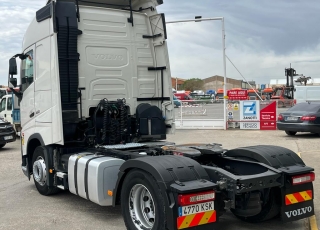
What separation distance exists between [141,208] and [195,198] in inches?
39.5

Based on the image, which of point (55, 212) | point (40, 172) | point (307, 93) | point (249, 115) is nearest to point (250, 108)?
point (249, 115)

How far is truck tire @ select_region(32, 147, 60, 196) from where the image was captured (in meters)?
7.48

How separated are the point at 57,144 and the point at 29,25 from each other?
2.36 metres

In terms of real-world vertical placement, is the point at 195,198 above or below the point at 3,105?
below

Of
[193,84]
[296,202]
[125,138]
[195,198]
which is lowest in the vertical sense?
[296,202]

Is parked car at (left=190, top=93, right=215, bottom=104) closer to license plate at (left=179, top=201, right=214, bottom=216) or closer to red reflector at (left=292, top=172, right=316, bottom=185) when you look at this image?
red reflector at (left=292, top=172, right=316, bottom=185)

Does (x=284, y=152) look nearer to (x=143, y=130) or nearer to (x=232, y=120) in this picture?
(x=143, y=130)

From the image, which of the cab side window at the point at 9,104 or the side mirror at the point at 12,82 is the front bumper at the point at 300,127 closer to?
the side mirror at the point at 12,82

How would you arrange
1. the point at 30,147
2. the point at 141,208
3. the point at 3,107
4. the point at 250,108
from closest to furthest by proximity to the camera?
the point at 141,208 → the point at 30,147 → the point at 3,107 → the point at 250,108

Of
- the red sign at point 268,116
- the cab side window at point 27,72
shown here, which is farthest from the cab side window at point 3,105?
the cab side window at point 27,72

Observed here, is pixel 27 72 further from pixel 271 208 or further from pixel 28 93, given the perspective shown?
pixel 271 208

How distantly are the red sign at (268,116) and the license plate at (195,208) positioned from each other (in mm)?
A: 16084

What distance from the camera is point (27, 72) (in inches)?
314

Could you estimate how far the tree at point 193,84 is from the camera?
110 meters
